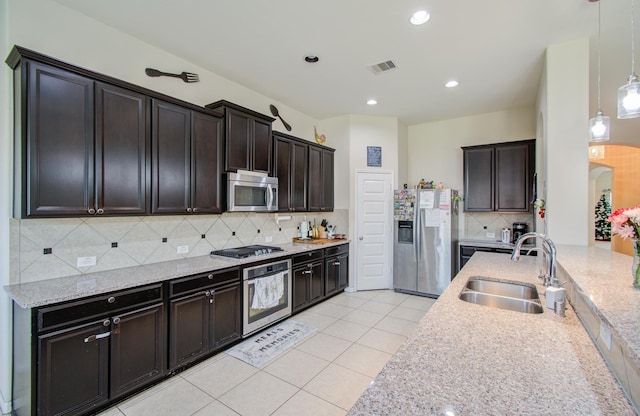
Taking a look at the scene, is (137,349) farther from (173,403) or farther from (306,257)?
(306,257)

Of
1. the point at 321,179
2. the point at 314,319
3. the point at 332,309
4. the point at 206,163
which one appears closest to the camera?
the point at 206,163

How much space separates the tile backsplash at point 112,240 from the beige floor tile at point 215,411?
1.45 m

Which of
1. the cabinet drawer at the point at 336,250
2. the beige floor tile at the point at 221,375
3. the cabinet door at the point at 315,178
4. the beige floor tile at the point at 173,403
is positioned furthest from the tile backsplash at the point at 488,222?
the beige floor tile at the point at 173,403

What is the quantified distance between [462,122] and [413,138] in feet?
2.98

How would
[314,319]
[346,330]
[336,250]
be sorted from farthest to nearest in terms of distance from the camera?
[336,250]
[314,319]
[346,330]

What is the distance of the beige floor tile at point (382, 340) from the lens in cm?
311

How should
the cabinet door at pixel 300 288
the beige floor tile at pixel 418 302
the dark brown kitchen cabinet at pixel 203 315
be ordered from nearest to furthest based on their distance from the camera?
the dark brown kitchen cabinet at pixel 203 315
the cabinet door at pixel 300 288
the beige floor tile at pixel 418 302

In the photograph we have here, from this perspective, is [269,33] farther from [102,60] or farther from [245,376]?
[245,376]

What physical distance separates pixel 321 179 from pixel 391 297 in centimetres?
231

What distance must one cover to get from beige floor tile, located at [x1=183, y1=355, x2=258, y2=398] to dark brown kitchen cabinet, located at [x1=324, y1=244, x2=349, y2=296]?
2.00m

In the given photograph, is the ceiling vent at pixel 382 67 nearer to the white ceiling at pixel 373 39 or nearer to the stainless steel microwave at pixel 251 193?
the white ceiling at pixel 373 39

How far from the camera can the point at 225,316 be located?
9.64 ft

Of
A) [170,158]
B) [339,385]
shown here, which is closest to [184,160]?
[170,158]

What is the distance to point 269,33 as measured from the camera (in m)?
2.74
